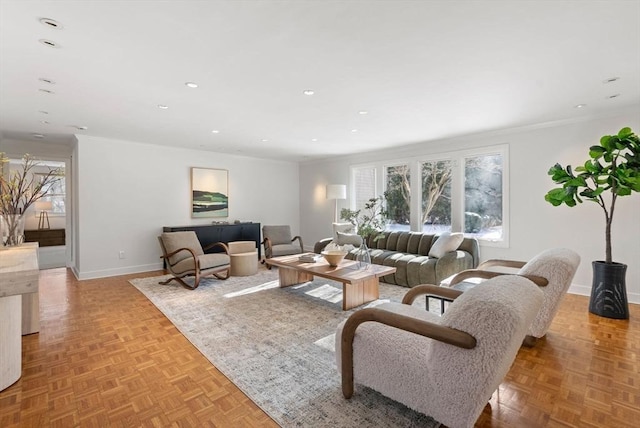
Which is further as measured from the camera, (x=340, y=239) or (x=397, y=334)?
(x=340, y=239)

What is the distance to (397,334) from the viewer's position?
181cm

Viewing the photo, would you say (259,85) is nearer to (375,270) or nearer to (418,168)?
(375,270)

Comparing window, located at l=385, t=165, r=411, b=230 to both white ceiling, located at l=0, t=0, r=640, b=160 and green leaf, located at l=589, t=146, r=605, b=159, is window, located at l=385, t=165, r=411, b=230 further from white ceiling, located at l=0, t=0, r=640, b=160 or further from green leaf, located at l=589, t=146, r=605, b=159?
green leaf, located at l=589, t=146, r=605, b=159

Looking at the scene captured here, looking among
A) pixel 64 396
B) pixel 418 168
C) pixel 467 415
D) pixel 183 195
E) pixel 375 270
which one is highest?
pixel 418 168

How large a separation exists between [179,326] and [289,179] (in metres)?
5.43

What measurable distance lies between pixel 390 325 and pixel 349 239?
4301mm

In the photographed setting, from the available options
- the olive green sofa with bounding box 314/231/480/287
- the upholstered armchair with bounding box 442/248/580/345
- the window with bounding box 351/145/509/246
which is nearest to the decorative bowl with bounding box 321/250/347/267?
the olive green sofa with bounding box 314/231/480/287

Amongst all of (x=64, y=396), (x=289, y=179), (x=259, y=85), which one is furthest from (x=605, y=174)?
(x=289, y=179)

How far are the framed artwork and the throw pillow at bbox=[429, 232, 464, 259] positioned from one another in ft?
14.7

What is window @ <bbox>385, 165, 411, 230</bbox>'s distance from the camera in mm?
6101

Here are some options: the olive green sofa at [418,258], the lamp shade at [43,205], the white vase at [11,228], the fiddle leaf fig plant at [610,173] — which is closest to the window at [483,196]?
the olive green sofa at [418,258]

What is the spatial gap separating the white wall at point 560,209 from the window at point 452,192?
15 centimetres

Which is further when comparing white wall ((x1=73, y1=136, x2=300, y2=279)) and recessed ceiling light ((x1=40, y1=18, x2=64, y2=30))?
white wall ((x1=73, y1=136, x2=300, y2=279))

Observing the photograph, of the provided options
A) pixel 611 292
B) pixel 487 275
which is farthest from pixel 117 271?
pixel 611 292
